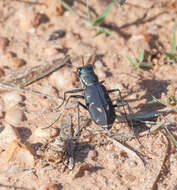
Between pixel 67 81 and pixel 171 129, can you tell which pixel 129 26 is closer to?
pixel 67 81

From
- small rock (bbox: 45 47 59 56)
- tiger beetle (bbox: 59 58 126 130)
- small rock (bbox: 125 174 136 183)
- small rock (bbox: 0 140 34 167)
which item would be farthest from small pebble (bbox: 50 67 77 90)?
small rock (bbox: 125 174 136 183)

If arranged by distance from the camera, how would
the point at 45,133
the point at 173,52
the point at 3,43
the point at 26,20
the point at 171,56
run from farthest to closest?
the point at 26,20
the point at 173,52
the point at 3,43
the point at 171,56
the point at 45,133

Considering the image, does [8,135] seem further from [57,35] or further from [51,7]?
[51,7]

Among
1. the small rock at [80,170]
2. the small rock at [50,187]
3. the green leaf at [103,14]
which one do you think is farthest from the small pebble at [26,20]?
the small rock at [50,187]

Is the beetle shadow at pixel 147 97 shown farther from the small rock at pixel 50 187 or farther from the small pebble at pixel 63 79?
the small rock at pixel 50 187

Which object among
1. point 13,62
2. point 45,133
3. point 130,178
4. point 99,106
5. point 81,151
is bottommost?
point 130,178

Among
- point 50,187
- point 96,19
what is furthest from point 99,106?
point 96,19

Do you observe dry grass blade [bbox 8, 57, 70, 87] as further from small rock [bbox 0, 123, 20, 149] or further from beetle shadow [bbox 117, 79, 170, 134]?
beetle shadow [bbox 117, 79, 170, 134]
